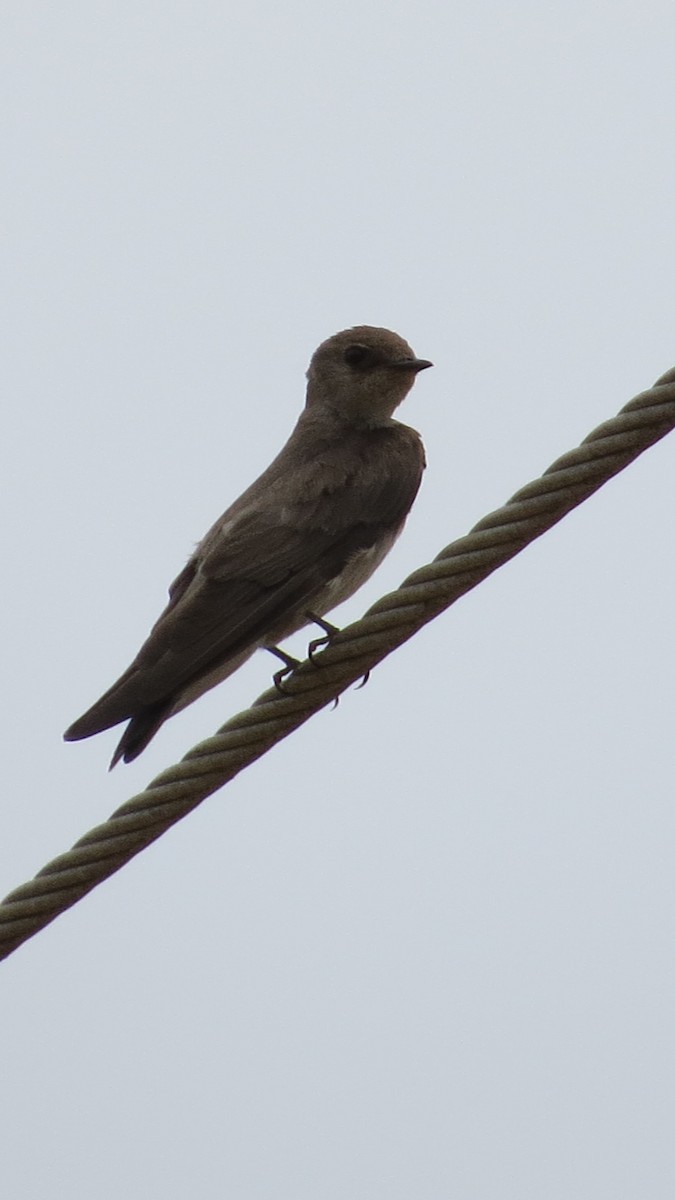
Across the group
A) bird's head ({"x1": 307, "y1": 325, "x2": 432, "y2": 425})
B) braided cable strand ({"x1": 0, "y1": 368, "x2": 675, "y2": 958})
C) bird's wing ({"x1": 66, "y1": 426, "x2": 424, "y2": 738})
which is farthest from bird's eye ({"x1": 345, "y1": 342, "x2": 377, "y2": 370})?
braided cable strand ({"x1": 0, "y1": 368, "x2": 675, "y2": 958})

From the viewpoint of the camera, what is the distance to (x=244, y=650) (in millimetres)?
5797

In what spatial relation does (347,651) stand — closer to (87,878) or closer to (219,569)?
(87,878)

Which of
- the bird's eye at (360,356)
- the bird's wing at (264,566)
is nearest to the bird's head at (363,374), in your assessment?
the bird's eye at (360,356)

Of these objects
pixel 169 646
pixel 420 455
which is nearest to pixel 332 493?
pixel 420 455

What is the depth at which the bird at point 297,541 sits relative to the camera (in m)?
5.43

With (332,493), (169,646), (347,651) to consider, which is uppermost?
(332,493)

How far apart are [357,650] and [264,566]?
5.39ft

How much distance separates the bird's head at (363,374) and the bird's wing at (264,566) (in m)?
0.39

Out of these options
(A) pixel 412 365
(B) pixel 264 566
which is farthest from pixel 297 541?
(A) pixel 412 365

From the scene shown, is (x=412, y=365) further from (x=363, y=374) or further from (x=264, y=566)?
(x=264, y=566)

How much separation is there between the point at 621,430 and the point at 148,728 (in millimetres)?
2016

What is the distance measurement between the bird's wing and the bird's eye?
0.59 meters

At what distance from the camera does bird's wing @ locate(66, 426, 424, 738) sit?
213 inches

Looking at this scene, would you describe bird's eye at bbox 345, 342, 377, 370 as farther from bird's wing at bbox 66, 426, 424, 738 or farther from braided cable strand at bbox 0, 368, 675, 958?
braided cable strand at bbox 0, 368, 675, 958
